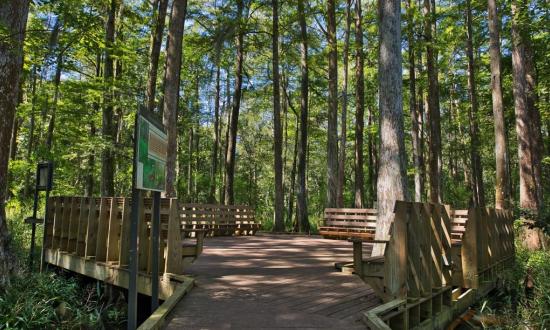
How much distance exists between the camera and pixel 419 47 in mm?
18391

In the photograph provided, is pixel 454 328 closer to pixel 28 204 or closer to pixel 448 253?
pixel 448 253

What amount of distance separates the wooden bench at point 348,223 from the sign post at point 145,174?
942 cm

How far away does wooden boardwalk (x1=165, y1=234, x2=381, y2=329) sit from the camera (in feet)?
14.8

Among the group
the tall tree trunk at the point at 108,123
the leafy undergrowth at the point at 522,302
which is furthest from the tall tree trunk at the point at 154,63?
the leafy undergrowth at the point at 522,302

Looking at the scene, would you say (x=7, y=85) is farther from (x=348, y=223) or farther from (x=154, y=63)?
(x=348, y=223)

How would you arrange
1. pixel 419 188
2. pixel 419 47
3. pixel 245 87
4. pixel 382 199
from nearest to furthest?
pixel 382 199
pixel 419 47
pixel 419 188
pixel 245 87

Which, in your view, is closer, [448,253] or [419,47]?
[448,253]

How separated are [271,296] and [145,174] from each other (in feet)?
7.65

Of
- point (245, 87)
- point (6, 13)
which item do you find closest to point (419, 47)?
point (245, 87)

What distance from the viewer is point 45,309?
5555 mm

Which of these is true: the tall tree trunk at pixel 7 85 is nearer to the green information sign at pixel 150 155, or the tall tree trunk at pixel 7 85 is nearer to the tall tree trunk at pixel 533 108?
the green information sign at pixel 150 155

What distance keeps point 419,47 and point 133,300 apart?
17.0 metres

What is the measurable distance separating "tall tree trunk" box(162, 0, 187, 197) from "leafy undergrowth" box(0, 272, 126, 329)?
575 centimetres

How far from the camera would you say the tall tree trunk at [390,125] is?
26.9 ft
